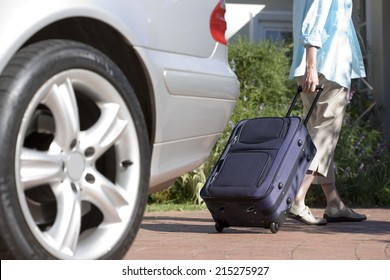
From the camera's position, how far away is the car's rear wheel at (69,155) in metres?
3.03

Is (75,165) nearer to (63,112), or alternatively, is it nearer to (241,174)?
(63,112)

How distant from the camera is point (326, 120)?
6.38 metres

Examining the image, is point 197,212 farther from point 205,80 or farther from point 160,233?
point 205,80

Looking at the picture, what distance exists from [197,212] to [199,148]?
3718mm

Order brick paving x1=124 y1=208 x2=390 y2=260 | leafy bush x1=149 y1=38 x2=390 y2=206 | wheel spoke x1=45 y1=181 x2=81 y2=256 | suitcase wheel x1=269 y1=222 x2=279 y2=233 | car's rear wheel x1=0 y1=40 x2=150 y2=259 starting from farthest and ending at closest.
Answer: leafy bush x1=149 y1=38 x2=390 y2=206, suitcase wheel x1=269 y1=222 x2=279 y2=233, brick paving x1=124 y1=208 x2=390 y2=260, wheel spoke x1=45 y1=181 x2=81 y2=256, car's rear wheel x1=0 y1=40 x2=150 y2=259

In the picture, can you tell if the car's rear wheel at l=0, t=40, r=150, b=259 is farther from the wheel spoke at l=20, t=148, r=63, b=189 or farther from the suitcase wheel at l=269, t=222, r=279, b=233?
the suitcase wheel at l=269, t=222, r=279, b=233

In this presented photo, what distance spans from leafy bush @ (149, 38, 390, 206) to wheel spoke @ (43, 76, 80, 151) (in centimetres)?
538

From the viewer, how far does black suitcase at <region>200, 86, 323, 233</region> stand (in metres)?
A: 5.39

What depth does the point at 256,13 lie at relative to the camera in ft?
44.0

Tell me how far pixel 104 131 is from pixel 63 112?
249mm

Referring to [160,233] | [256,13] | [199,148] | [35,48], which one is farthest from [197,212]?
[256,13]

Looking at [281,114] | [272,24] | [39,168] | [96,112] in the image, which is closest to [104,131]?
[96,112]

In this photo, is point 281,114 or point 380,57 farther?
point 380,57

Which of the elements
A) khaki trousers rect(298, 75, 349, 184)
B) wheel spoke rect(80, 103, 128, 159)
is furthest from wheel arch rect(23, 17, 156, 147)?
khaki trousers rect(298, 75, 349, 184)
